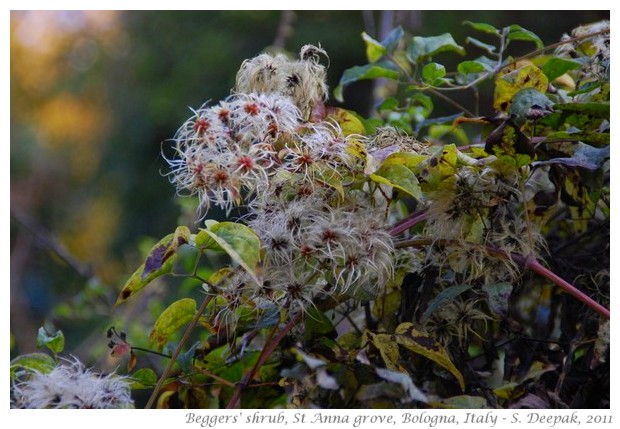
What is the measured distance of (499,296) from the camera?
1.78ft

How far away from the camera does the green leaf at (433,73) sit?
0.68 metres

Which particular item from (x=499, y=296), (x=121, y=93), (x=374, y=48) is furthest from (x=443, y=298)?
(x=121, y=93)

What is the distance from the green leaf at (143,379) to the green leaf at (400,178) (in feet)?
0.79

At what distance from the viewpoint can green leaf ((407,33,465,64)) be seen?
752mm

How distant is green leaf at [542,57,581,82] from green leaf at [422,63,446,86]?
95mm

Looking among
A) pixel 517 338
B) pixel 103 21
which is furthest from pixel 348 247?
pixel 103 21

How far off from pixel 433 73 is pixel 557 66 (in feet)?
0.37

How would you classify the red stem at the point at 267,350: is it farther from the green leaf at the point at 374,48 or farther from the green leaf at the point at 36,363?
the green leaf at the point at 374,48

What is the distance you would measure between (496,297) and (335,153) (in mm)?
163

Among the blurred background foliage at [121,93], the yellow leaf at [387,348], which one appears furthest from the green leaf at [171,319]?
the blurred background foliage at [121,93]

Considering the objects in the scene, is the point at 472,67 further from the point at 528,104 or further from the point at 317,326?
the point at 317,326

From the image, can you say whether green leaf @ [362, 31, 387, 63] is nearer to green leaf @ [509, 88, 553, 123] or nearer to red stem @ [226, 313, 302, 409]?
green leaf @ [509, 88, 553, 123]
